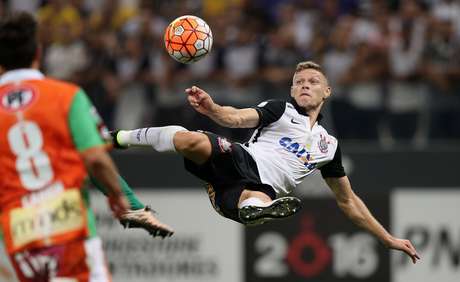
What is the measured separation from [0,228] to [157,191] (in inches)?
331

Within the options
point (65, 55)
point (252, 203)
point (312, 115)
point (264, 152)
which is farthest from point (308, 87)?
point (65, 55)

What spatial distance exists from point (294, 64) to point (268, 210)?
6282 millimetres

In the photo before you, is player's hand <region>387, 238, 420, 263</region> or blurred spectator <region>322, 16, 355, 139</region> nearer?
player's hand <region>387, 238, 420, 263</region>

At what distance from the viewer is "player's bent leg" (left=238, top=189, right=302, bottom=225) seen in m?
8.12

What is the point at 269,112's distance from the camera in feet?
29.2

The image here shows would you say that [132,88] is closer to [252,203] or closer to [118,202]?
[252,203]

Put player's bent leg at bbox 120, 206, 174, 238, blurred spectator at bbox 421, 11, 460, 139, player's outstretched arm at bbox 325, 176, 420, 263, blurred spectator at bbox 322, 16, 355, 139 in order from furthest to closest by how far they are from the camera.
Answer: blurred spectator at bbox 421, 11, 460, 139, blurred spectator at bbox 322, 16, 355, 139, player's outstretched arm at bbox 325, 176, 420, 263, player's bent leg at bbox 120, 206, 174, 238

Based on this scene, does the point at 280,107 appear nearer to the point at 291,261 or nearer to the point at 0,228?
the point at 0,228

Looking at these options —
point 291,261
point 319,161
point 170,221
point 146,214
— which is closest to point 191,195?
point 170,221

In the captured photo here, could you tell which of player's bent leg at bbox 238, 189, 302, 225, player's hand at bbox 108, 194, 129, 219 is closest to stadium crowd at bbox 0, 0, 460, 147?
player's bent leg at bbox 238, 189, 302, 225

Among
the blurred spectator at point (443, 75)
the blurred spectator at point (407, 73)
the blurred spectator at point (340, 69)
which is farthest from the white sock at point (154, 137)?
the blurred spectator at point (443, 75)

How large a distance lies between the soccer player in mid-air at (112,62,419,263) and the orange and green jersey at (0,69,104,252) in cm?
247

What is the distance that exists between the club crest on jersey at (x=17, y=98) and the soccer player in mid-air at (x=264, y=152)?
2.50 metres

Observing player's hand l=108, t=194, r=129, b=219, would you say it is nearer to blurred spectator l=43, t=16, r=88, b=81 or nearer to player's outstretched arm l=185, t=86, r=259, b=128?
player's outstretched arm l=185, t=86, r=259, b=128
